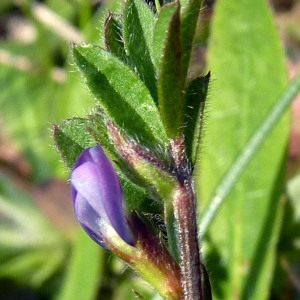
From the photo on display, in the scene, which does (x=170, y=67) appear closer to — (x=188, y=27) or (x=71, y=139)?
(x=188, y=27)

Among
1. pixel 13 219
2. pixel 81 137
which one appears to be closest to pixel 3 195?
pixel 13 219

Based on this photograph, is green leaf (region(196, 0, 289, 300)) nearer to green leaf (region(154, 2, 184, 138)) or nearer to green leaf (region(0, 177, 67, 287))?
green leaf (region(0, 177, 67, 287))

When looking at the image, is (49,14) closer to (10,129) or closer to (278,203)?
(10,129)

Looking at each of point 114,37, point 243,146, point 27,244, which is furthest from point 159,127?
point 27,244

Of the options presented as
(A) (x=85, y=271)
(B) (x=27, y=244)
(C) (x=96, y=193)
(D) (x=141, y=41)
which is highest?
(D) (x=141, y=41)

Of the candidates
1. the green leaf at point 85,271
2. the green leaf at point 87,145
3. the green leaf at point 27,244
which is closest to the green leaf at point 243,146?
the green leaf at point 85,271

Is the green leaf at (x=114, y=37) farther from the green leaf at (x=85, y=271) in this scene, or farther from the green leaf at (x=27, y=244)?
the green leaf at (x=27, y=244)
